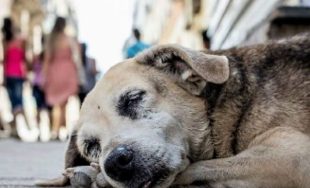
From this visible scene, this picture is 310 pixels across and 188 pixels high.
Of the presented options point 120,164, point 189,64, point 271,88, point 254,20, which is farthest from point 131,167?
point 254,20

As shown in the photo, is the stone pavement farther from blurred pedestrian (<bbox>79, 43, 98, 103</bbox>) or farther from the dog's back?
blurred pedestrian (<bbox>79, 43, 98, 103</bbox>)

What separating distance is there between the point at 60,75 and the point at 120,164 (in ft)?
31.2

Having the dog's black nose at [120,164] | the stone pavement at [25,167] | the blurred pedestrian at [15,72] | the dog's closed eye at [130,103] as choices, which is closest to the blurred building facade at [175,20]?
the blurred pedestrian at [15,72]

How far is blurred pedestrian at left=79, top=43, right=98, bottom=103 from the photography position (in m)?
13.5

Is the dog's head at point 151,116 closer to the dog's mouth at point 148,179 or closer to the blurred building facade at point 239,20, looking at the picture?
the dog's mouth at point 148,179

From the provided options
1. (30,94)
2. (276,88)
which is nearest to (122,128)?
(276,88)

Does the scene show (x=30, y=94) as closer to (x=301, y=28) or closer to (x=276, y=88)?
(x=301, y=28)

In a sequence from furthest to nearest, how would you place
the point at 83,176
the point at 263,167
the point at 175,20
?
the point at 175,20
the point at 83,176
the point at 263,167

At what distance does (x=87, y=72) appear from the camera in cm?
1424

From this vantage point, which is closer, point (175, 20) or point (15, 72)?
point (15, 72)

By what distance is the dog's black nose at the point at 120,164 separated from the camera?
12.0 feet

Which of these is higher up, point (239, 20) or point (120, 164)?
point (120, 164)

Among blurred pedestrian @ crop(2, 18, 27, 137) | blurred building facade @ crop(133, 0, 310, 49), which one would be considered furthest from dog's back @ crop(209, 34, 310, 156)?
blurred pedestrian @ crop(2, 18, 27, 137)

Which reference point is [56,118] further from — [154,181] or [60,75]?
[154,181]
